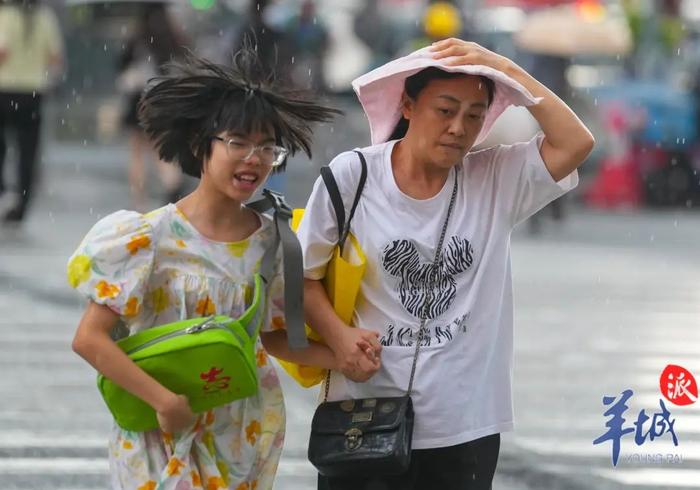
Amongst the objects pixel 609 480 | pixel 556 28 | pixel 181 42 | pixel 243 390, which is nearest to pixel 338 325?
pixel 243 390

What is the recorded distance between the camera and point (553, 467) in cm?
696

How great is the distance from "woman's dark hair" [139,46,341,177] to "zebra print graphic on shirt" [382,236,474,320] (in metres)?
0.41

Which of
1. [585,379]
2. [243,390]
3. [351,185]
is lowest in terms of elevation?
[585,379]

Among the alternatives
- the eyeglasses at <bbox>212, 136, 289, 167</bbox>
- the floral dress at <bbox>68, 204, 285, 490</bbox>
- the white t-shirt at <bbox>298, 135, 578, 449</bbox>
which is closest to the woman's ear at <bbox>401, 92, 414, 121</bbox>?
the white t-shirt at <bbox>298, 135, 578, 449</bbox>

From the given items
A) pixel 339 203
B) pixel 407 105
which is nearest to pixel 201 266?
pixel 339 203

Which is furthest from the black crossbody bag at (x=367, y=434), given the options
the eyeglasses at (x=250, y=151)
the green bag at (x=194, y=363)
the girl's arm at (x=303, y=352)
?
the eyeglasses at (x=250, y=151)

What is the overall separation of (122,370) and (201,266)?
0.34 metres

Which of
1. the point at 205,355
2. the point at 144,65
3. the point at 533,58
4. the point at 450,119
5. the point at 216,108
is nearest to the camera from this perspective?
the point at 205,355

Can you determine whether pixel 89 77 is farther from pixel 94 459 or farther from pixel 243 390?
pixel 243 390

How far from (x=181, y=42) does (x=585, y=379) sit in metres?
7.14

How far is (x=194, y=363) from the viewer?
4133mm

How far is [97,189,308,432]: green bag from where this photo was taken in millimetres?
4121

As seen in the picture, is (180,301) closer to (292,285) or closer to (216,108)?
(292,285)

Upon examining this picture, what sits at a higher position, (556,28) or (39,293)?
(556,28)
